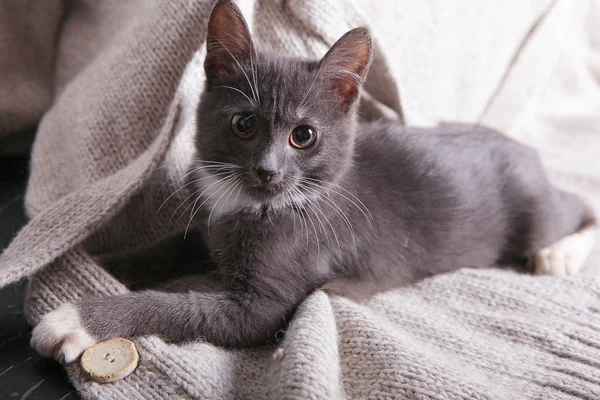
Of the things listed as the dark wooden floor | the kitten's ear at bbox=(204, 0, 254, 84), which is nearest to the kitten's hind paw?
the kitten's ear at bbox=(204, 0, 254, 84)

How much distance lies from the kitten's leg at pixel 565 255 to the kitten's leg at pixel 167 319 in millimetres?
701

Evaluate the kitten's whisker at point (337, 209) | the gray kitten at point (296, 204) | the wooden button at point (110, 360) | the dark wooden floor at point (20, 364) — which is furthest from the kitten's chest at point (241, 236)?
the dark wooden floor at point (20, 364)

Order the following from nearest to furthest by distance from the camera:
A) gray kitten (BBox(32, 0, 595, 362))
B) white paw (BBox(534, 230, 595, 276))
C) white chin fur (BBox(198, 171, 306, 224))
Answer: gray kitten (BBox(32, 0, 595, 362)), white chin fur (BBox(198, 171, 306, 224)), white paw (BBox(534, 230, 595, 276))

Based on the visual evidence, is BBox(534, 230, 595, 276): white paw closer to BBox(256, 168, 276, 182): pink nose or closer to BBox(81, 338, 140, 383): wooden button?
BBox(256, 168, 276, 182): pink nose

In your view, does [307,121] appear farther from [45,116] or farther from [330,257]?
[45,116]

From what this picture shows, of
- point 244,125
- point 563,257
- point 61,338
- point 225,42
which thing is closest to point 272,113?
point 244,125

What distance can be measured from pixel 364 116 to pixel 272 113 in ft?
1.85

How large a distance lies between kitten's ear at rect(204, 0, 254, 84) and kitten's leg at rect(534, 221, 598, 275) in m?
0.91

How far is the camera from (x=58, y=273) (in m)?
1.03

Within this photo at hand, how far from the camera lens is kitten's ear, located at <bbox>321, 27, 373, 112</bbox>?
1.01m

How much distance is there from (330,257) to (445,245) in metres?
0.32

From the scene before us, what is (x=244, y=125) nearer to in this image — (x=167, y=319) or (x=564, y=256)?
(x=167, y=319)

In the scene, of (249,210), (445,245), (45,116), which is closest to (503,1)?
(445,245)

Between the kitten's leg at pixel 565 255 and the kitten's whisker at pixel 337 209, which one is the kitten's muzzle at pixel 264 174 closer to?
the kitten's whisker at pixel 337 209
